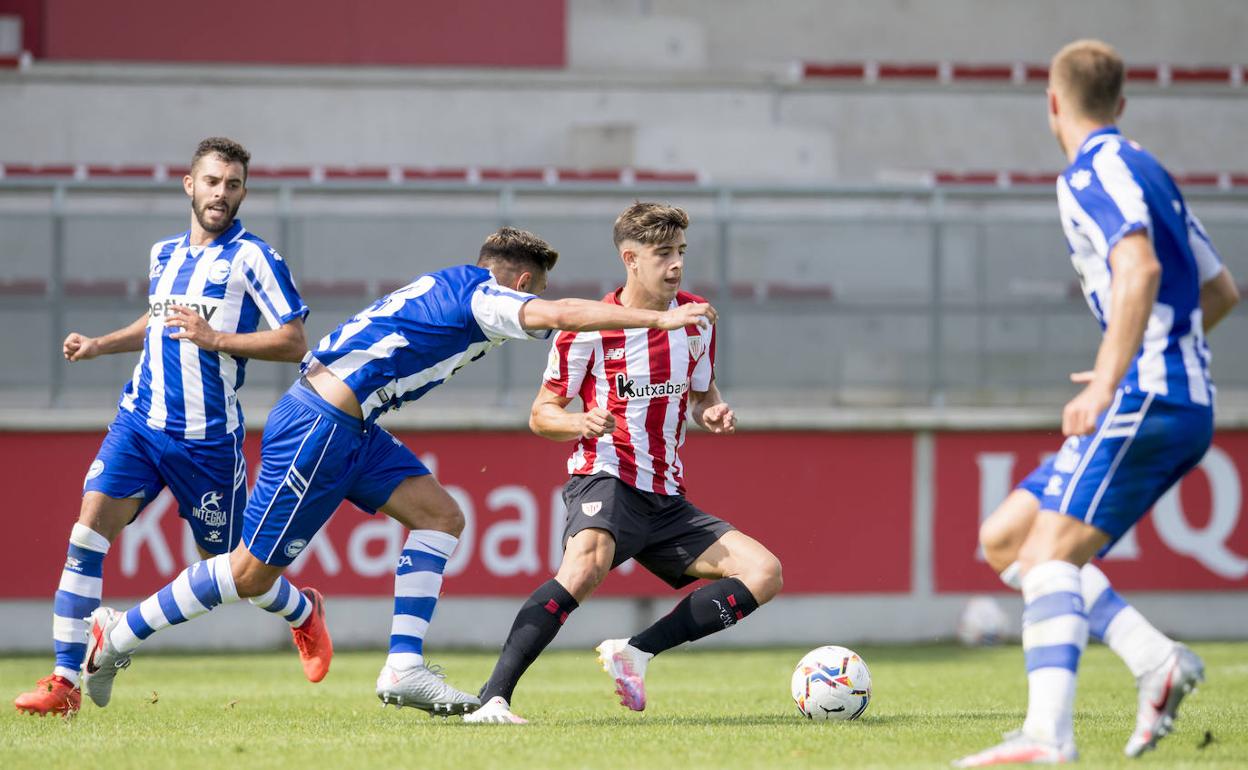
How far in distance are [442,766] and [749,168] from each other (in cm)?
1353

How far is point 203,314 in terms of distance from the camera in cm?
668

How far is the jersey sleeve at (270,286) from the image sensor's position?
663 centimetres

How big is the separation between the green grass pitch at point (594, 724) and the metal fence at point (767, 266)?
249 cm

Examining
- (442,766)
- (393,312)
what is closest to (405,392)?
(393,312)

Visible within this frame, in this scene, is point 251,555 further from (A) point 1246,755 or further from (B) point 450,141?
(B) point 450,141

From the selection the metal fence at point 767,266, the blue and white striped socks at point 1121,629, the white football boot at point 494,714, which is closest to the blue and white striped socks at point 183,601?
the white football boot at point 494,714

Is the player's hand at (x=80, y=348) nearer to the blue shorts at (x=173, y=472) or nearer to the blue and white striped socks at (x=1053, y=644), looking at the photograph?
the blue shorts at (x=173, y=472)

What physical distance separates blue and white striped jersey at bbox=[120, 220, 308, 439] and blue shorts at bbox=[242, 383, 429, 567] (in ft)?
2.69

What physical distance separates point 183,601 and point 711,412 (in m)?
2.15

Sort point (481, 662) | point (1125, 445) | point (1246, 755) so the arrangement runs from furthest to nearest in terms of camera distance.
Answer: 1. point (481, 662)
2. point (1246, 755)
3. point (1125, 445)

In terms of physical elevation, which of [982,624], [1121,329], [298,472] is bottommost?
[982,624]

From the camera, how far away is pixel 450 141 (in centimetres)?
1822

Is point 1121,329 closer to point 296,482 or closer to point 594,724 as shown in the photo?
point 594,724

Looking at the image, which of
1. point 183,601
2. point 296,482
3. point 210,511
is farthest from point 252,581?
point 210,511
